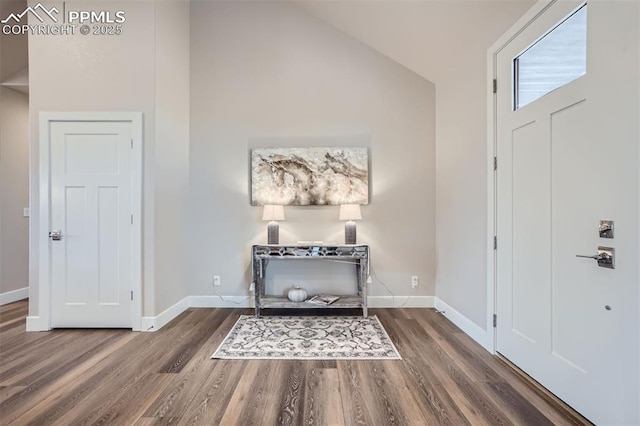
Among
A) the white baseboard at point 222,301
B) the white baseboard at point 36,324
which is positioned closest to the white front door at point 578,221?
the white baseboard at point 222,301

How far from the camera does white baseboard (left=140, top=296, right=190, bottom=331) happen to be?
278 centimetres

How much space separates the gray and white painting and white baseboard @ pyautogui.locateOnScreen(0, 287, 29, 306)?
3.41 metres

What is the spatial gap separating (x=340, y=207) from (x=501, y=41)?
2.11 metres

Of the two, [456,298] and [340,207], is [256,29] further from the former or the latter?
[456,298]

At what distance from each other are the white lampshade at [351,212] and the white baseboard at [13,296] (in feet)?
14.3

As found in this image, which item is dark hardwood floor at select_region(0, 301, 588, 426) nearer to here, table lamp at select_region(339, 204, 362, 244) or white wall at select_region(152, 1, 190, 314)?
white wall at select_region(152, 1, 190, 314)

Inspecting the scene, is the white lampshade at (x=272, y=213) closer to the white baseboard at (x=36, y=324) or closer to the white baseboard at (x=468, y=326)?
the white baseboard at (x=468, y=326)

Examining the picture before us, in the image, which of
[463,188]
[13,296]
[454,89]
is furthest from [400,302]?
[13,296]

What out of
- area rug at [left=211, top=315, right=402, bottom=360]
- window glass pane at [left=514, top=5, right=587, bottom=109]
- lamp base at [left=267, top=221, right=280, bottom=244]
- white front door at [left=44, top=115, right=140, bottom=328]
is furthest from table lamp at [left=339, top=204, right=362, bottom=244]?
white front door at [left=44, top=115, right=140, bottom=328]

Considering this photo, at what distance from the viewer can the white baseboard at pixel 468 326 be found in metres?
2.37

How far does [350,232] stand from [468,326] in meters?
1.48

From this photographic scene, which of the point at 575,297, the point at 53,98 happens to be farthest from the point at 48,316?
the point at 575,297

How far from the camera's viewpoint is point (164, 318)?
2.95 m

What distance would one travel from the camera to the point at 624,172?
134 cm
